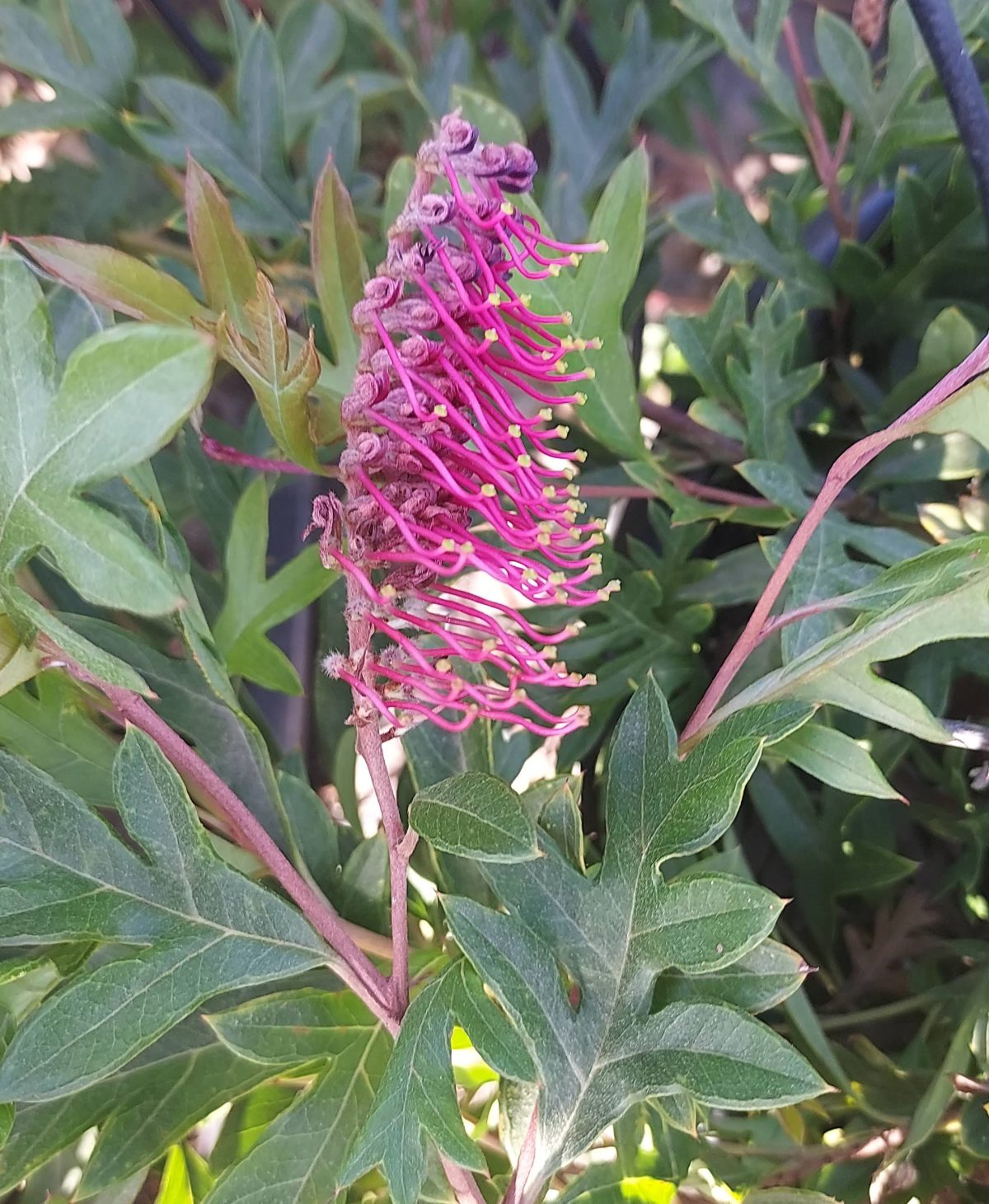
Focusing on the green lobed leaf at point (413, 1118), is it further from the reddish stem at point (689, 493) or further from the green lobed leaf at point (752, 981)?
the reddish stem at point (689, 493)

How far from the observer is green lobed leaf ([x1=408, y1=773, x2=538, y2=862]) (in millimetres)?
317

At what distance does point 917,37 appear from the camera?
54 cm

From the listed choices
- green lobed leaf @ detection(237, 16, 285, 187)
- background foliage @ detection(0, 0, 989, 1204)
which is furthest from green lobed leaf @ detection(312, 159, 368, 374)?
green lobed leaf @ detection(237, 16, 285, 187)

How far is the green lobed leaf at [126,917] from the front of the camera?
1.03ft

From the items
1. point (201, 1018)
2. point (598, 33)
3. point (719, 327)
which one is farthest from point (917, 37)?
point (201, 1018)

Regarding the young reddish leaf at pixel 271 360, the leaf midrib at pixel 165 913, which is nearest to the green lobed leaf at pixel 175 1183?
the leaf midrib at pixel 165 913

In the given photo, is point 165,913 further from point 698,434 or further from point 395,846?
point 698,434

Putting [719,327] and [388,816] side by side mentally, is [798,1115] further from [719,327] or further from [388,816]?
[719,327]

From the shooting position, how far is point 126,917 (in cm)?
34

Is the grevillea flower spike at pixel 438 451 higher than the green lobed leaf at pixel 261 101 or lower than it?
lower

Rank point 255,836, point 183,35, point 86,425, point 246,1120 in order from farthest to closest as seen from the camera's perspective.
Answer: point 183,35
point 246,1120
point 255,836
point 86,425

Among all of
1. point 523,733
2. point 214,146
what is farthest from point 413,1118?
point 214,146

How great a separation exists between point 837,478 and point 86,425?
262mm

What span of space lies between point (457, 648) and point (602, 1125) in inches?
7.5
